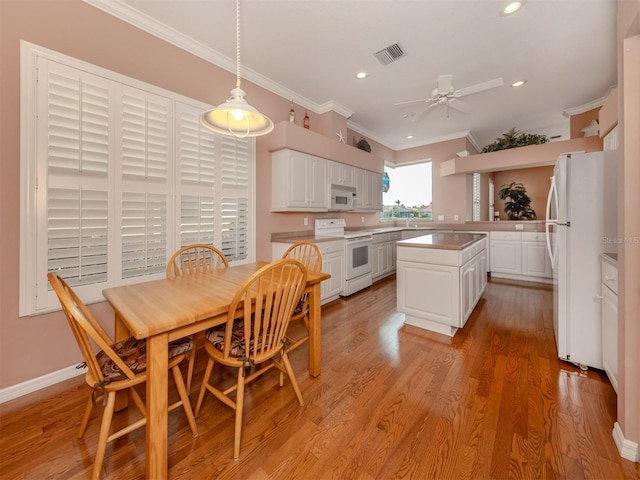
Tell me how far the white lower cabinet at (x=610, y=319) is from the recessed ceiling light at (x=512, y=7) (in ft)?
6.91

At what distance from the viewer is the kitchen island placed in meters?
2.54

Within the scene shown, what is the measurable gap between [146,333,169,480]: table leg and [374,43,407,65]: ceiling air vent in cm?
320

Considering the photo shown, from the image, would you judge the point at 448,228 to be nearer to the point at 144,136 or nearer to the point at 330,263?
the point at 330,263

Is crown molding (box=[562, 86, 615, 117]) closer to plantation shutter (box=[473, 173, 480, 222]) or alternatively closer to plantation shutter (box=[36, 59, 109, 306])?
plantation shutter (box=[473, 173, 480, 222])

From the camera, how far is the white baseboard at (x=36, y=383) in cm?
175

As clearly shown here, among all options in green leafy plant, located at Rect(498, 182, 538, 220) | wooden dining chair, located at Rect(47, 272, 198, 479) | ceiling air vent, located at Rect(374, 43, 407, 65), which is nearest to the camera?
wooden dining chair, located at Rect(47, 272, 198, 479)

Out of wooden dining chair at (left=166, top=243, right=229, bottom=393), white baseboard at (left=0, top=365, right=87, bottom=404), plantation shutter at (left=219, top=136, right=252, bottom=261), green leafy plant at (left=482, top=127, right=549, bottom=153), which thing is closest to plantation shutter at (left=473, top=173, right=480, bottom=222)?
green leafy plant at (left=482, top=127, right=549, bottom=153)

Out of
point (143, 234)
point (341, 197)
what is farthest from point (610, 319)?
point (143, 234)

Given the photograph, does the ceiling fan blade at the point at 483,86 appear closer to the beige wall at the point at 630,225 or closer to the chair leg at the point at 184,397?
the beige wall at the point at 630,225

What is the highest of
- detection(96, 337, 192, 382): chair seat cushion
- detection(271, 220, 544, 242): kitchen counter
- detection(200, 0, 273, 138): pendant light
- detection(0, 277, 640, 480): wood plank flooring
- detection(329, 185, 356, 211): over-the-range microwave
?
detection(200, 0, 273, 138): pendant light

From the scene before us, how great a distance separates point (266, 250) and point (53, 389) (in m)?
2.17

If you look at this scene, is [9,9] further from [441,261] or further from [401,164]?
[401,164]

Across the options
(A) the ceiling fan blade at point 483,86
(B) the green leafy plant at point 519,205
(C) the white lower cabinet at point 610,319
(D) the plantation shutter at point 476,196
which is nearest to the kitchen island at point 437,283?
(C) the white lower cabinet at point 610,319

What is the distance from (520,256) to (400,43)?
13.4 ft
